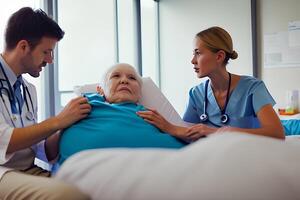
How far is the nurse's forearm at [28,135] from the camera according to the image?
1166mm

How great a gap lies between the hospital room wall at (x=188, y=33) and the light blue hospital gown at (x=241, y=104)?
7.72ft

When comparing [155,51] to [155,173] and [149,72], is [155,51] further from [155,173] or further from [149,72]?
[155,173]

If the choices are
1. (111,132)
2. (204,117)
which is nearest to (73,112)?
(111,132)

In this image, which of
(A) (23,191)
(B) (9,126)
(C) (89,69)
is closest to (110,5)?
(C) (89,69)

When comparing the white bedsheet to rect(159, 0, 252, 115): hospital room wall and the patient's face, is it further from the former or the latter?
rect(159, 0, 252, 115): hospital room wall

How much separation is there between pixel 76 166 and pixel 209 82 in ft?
4.74

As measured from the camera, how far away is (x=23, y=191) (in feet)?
3.21

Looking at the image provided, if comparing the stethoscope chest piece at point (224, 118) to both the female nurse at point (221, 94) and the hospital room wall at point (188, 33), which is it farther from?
the hospital room wall at point (188, 33)

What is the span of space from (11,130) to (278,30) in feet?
10.9

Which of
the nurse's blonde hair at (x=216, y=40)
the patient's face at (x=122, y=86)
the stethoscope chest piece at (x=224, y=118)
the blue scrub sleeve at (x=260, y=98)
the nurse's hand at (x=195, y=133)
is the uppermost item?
the nurse's blonde hair at (x=216, y=40)

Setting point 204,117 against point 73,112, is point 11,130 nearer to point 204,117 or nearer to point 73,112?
point 73,112

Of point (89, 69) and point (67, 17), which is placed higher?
point (67, 17)

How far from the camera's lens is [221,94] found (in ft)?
5.87

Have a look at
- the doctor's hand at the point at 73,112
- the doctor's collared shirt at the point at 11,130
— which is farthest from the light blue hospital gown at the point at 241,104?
the doctor's collared shirt at the point at 11,130
